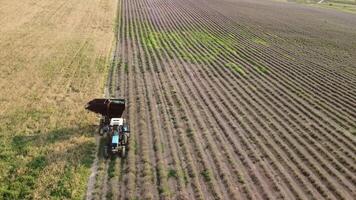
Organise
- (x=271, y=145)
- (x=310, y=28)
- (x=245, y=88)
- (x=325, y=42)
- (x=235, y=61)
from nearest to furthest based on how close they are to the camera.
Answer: (x=271, y=145), (x=245, y=88), (x=235, y=61), (x=325, y=42), (x=310, y=28)

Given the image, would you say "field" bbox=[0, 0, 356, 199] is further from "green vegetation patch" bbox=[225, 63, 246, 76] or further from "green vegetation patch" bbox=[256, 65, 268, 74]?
"green vegetation patch" bbox=[225, 63, 246, 76]

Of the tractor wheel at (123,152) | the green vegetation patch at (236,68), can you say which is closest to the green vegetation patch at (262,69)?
the green vegetation patch at (236,68)

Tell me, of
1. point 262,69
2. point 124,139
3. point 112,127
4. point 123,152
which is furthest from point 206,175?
point 262,69

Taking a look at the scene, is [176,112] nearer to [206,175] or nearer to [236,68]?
[206,175]

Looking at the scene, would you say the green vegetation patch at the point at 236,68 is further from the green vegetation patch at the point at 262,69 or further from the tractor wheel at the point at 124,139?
the tractor wheel at the point at 124,139

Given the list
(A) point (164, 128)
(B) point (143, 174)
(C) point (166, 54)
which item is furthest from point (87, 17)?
(B) point (143, 174)

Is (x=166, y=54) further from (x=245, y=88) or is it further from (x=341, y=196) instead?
(x=341, y=196)

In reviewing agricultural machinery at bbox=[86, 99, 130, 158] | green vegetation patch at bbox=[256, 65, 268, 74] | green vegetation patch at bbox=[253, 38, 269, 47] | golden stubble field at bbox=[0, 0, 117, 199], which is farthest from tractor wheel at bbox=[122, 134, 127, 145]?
green vegetation patch at bbox=[253, 38, 269, 47]
